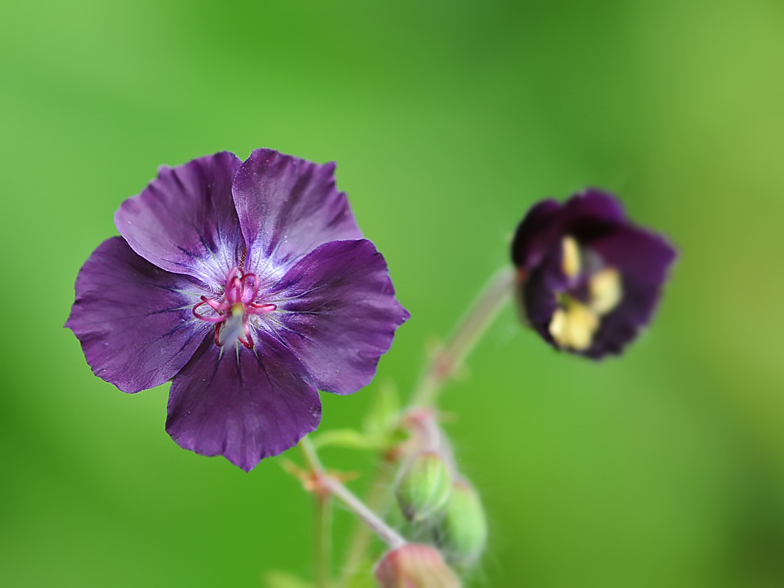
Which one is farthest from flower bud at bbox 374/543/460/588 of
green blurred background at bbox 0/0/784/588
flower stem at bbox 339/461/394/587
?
green blurred background at bbox 0/0/784/588

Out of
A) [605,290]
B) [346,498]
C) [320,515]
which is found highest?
[605,290]

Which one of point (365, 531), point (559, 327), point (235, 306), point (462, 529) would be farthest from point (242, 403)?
point (559, 327)

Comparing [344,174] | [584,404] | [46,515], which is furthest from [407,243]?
[46,515]

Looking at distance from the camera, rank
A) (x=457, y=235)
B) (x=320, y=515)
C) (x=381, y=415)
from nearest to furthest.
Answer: (x=320, y=515) → (x=381, y=415) → (x=457, y=235)

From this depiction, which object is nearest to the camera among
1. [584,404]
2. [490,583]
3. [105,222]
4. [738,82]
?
[105,222]

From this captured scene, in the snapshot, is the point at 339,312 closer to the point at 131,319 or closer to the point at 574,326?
the point at 131,319

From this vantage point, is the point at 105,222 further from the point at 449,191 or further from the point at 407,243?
the point at 449,191
